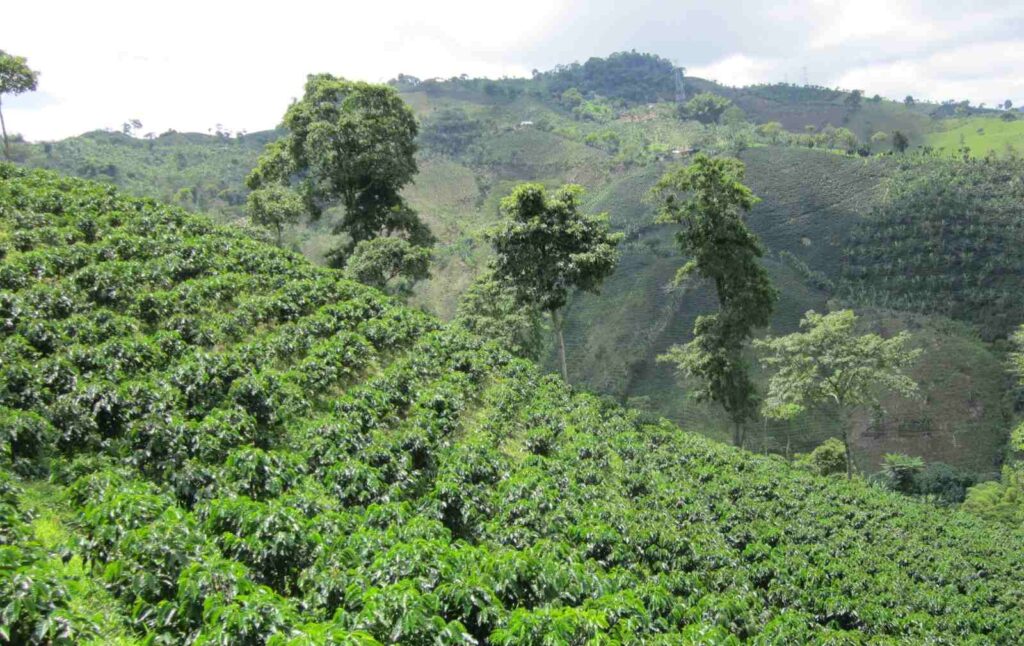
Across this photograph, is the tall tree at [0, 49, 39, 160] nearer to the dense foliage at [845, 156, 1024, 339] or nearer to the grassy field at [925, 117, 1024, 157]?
the dense foliage at [845, 156, 1024, 339]

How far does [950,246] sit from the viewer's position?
222 feet

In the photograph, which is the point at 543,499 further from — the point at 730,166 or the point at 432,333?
the point at 730,166

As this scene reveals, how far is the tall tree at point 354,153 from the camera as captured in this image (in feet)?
99.3

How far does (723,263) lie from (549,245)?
8393mm

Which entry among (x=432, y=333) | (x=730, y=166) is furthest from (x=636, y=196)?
(x=432, y=333)

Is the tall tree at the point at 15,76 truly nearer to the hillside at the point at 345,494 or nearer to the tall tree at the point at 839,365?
the hillside at the point at 345,494

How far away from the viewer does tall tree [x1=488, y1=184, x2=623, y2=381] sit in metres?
26.5

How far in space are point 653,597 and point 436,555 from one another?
3.61 meters

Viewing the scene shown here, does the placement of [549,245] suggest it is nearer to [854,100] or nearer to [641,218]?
[641,218]

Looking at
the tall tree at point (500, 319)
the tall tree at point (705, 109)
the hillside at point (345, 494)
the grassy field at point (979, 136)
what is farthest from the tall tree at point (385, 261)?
the tall tree at point (705, 109)

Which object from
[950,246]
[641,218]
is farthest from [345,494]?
[641,218]

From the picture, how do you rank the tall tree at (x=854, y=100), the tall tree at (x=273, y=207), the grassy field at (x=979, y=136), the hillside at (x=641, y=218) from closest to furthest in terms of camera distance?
the tall tree at (x=273, y=207) < the hillside at (x=641, y=218) < the grassy field at (x=979, y=136) < the tall tree at (x=854, y=100)

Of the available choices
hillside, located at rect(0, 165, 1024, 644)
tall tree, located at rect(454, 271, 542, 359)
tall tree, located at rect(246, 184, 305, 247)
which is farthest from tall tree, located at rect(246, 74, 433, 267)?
→ hillside, located at rect(0, 165, 1024, 644)

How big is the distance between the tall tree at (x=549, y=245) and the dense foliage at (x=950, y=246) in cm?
4883
